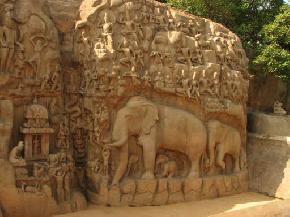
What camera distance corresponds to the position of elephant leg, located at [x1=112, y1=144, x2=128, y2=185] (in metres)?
11.9

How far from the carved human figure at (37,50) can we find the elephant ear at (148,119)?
3.49 m

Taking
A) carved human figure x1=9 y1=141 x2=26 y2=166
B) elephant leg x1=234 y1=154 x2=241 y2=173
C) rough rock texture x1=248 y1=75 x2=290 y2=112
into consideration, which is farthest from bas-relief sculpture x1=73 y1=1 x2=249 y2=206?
rough rock texture x1=248 y1=75 x2=290 y2=112

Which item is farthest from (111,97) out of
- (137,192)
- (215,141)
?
(215,141)

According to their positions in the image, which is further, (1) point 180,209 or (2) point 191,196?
(2) point 191,196

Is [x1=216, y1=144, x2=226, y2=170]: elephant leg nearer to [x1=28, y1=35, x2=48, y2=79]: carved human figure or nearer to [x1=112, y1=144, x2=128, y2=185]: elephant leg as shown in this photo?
[x1=112, y1=144, x2=128, y2=185]: elephant leg

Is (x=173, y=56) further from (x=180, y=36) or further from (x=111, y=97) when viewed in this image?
(x=111, y=97)

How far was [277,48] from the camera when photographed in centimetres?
1736

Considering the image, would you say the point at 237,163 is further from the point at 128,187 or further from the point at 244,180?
the point at 128,187

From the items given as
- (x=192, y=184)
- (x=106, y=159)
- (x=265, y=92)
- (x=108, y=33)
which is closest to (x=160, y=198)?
(x=192, y=184)

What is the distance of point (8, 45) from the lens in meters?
10.9

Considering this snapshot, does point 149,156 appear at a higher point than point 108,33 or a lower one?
lower

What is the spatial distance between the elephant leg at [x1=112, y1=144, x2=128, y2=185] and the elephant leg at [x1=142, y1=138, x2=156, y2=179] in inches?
23.0

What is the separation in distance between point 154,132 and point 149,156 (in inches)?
30.2

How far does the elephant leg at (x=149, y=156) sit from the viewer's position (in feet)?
39.7
